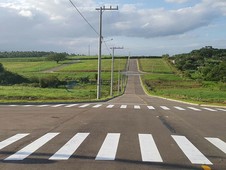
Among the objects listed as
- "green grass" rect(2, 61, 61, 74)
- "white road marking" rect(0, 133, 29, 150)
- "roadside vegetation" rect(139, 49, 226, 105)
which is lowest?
"roadside vegetation" rect(139, 49, 226, 105)

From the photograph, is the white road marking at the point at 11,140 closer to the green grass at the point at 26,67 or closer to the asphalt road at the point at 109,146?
the asphalt road at the point at 109,146

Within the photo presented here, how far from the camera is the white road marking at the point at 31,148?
351 inches

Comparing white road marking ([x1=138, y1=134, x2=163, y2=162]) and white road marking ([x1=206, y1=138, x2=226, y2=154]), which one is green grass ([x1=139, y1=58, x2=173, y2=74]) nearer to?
white road marking ([x1=206, y1=138, x2=226, y2=154])

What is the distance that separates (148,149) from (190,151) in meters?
1.05

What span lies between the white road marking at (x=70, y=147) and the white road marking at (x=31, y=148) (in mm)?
666

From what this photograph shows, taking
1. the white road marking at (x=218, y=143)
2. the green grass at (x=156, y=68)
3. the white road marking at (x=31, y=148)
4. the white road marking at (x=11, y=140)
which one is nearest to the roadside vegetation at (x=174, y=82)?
the green grass at (x=156, y=68)

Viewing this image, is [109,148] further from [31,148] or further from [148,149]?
[31,148]

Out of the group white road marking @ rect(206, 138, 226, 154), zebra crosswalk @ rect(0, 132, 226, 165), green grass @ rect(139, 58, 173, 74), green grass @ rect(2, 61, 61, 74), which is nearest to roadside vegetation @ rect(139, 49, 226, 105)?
green grass @ rect(139, 58, 173, 74)

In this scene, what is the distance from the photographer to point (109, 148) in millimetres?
10109

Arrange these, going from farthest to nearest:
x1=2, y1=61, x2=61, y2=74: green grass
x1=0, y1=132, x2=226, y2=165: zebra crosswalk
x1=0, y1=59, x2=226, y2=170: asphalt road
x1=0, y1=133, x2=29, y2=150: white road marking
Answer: x1=2, y1=61, x2=61, y2=74: green grass → x1=0, y1=133, x2=29, y2=150: white road marking → x1=0, y1=132, x2=226, y2=165: zebra crosswalk → x1=0, y1=59, x2=226, y2=170: asphalt road

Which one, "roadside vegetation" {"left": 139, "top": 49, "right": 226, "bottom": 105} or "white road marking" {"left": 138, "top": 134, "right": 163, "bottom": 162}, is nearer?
"white road marking" {"left": 138, "top": 134, "right": 163, "bottom": 162}

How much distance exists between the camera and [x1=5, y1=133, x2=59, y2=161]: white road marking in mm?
8922

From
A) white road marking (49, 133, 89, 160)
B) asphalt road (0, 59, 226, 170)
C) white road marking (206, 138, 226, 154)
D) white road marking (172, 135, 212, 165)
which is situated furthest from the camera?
white road marking (206, 138, 226, 154)

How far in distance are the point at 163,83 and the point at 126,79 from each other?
71.6ft
